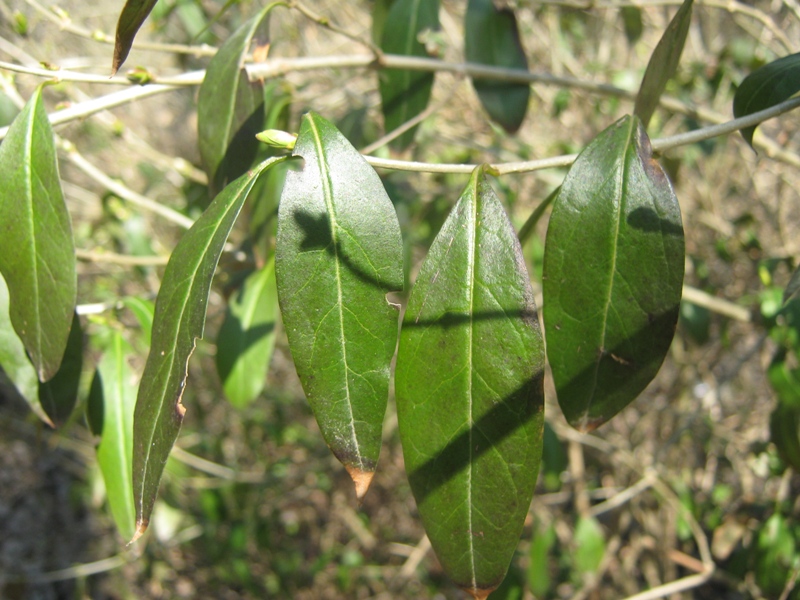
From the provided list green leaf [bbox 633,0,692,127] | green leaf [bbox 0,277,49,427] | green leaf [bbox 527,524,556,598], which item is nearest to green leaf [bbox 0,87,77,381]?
green leaf [bbox 0,277,49,427]

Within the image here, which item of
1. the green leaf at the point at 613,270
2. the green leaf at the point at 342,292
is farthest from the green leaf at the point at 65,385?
the green leaf at the point at 613,270

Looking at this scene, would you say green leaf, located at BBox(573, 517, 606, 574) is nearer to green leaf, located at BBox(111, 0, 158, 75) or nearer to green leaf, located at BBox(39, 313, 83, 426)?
green leaf, located at BBox(39, 313, 83, 426)

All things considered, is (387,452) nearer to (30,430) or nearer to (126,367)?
(30,430)

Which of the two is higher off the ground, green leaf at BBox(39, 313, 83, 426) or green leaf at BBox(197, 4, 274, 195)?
green leaf at BBox(197, 4, 274, 195)

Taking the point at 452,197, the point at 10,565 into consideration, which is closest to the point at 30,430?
the point at 10,565

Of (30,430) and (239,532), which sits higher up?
(239,532)

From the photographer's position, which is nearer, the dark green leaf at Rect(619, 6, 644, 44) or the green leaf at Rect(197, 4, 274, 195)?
the green leaf at Rect(197, 4, 274, 195)

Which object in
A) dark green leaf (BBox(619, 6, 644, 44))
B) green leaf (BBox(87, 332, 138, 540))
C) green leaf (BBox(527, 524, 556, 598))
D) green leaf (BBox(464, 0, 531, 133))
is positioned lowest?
green leaf (BBox(527, 524, 556, 598))

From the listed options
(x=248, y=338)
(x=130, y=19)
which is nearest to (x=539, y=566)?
(x=248, y=338)
